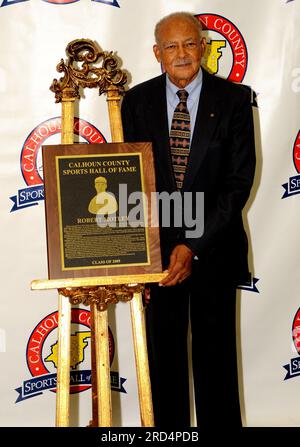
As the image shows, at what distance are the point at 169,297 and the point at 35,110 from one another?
3.33ft

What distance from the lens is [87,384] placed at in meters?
2.88

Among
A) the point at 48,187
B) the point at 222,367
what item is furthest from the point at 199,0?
the point at 222,367

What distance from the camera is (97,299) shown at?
2.03m

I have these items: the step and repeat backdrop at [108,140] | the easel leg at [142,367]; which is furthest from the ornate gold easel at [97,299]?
the step and repeat backdrop at [108,140]

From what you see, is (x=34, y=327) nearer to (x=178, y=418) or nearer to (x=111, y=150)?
(x=178, y=418)

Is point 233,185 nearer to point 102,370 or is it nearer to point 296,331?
point 102,370

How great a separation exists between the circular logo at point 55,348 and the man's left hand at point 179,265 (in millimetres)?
864

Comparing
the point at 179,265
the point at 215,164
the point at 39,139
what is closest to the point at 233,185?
the point at 215,164

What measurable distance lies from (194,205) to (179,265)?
0.22 m

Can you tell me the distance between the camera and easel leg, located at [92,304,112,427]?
2.03m

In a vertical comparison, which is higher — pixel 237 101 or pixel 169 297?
pixel 237 101

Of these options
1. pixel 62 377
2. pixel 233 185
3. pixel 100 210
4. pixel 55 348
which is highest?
pixel 233 185

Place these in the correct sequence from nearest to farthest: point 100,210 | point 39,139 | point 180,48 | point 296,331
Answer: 1. point 100,210
2. point 180,48
3. point 39,139
4. point 296,331

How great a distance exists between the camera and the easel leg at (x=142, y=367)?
2.07 metres
